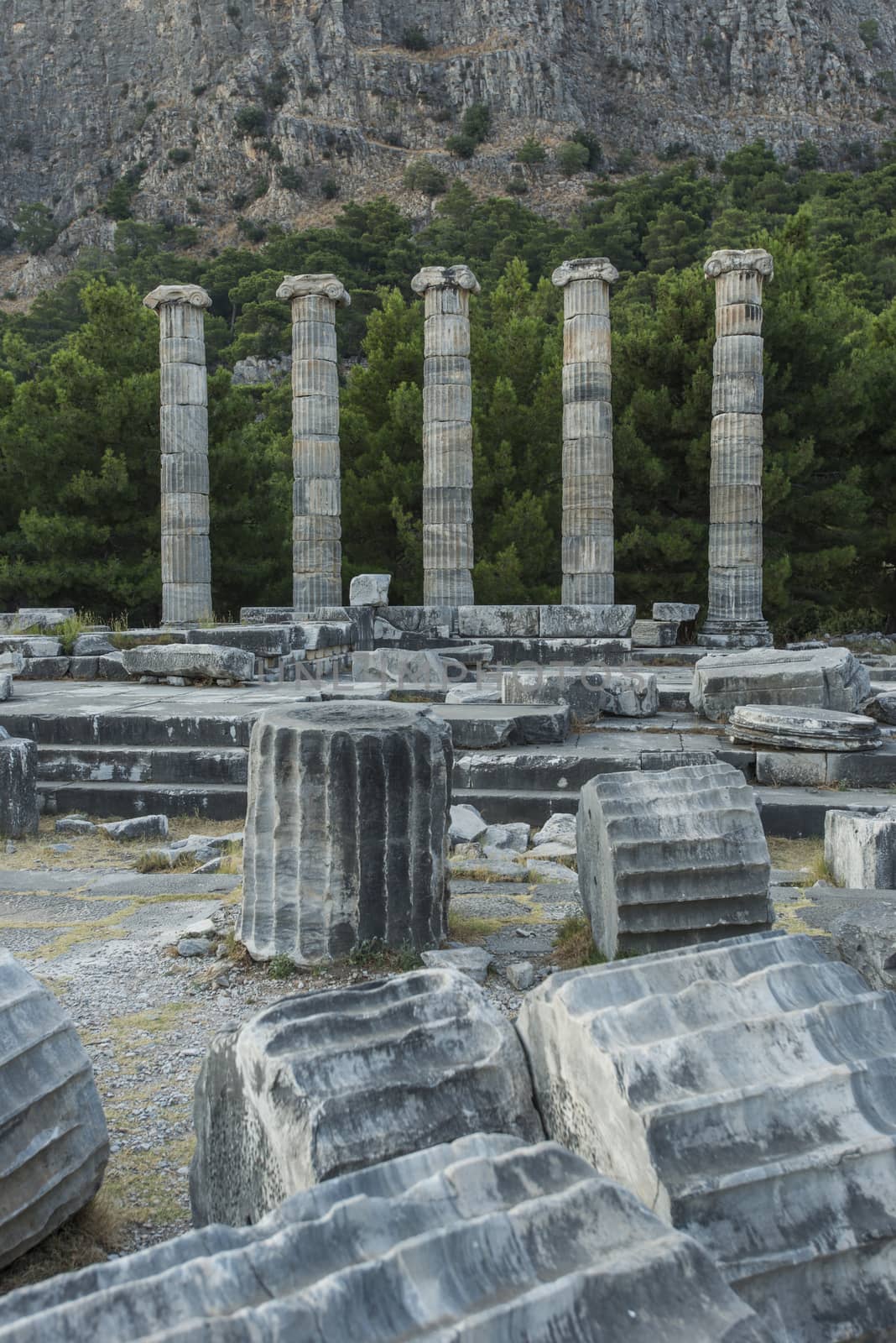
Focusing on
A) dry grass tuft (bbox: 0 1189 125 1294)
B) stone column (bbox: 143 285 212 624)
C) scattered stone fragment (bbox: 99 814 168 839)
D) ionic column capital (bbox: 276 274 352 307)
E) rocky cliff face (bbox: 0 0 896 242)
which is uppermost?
rocky cliff face (bbox: 0 0 896 242)

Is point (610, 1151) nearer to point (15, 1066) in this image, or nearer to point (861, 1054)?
point (861, 1054)

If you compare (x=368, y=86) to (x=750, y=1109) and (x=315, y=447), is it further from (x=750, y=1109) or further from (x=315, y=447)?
(x=750, y=1109)

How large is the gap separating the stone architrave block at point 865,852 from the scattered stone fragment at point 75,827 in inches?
172

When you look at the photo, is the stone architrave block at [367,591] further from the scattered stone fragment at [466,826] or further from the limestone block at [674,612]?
the scattered stone fragment at [466,826]

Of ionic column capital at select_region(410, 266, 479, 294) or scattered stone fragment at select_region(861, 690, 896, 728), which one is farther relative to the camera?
ionic column capital at select_region(410, 266, 479, 294)

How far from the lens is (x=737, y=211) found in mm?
45906

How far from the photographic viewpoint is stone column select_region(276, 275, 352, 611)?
18297mm

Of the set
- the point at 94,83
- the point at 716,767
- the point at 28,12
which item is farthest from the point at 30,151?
the point at 716,767

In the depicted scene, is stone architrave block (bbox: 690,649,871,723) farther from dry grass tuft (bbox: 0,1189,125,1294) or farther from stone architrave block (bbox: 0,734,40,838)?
dry grass tuft (bbox: 0,1189,125,1294)

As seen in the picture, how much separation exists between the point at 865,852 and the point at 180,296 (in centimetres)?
1518

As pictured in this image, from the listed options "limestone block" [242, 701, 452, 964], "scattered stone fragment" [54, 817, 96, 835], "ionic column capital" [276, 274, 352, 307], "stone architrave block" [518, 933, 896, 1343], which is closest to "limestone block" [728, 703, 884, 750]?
"limestone block" [242, 701, 452, 964]

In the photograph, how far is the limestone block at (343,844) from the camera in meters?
4.09

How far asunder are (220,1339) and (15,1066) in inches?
45.1

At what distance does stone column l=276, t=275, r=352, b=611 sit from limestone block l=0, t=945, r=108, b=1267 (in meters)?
15.8
